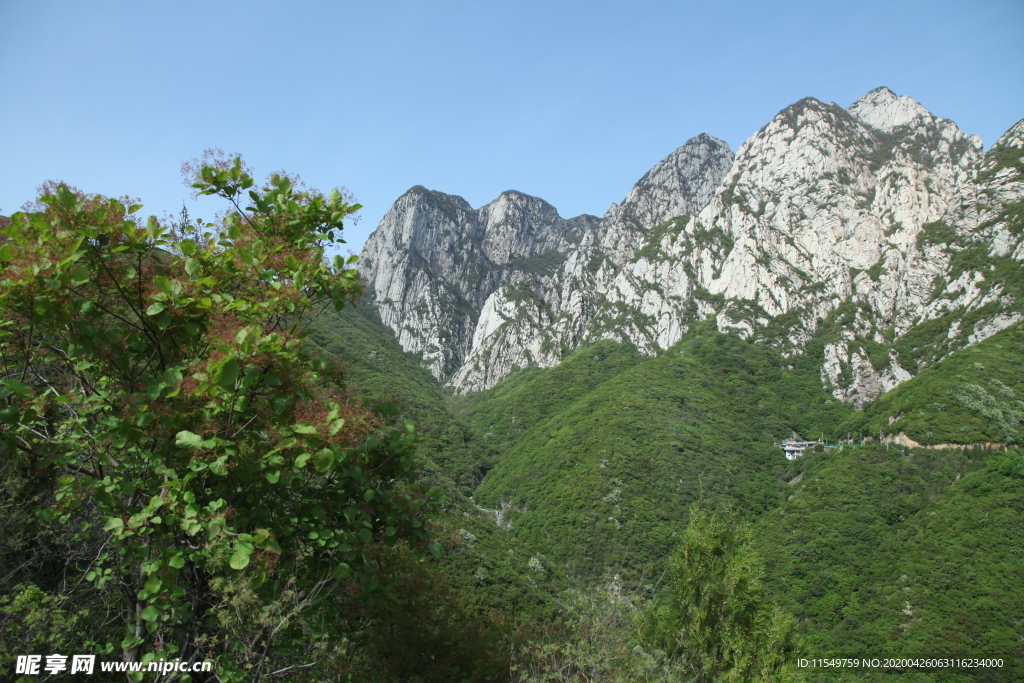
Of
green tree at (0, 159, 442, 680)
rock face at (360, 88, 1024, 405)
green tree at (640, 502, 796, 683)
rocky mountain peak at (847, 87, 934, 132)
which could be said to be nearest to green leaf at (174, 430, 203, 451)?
green tree at (0, 159, 442, 680)

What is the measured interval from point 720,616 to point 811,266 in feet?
441

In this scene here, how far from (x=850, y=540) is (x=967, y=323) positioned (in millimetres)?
58163

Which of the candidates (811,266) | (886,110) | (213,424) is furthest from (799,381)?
(213,424)

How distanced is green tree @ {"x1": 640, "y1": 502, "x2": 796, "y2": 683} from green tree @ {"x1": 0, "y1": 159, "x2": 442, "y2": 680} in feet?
29.8

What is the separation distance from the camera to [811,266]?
410ft

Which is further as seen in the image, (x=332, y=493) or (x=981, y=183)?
(x=981, y=183)

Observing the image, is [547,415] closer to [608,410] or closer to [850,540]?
[608,410]

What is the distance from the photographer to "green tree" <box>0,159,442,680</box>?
359 centimetres

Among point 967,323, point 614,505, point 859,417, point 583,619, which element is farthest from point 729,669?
point 967,323

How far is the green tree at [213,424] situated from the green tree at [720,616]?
29.8 ft

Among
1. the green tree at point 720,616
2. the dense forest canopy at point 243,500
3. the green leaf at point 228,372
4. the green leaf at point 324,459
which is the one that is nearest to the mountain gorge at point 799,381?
the green tree at point 720,616

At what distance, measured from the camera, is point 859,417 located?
9281 cm

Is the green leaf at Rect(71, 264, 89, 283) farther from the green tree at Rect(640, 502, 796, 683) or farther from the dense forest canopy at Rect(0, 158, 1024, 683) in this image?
the green tree at Rect(640, 502, 796, 683)

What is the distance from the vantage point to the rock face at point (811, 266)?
105 meters
